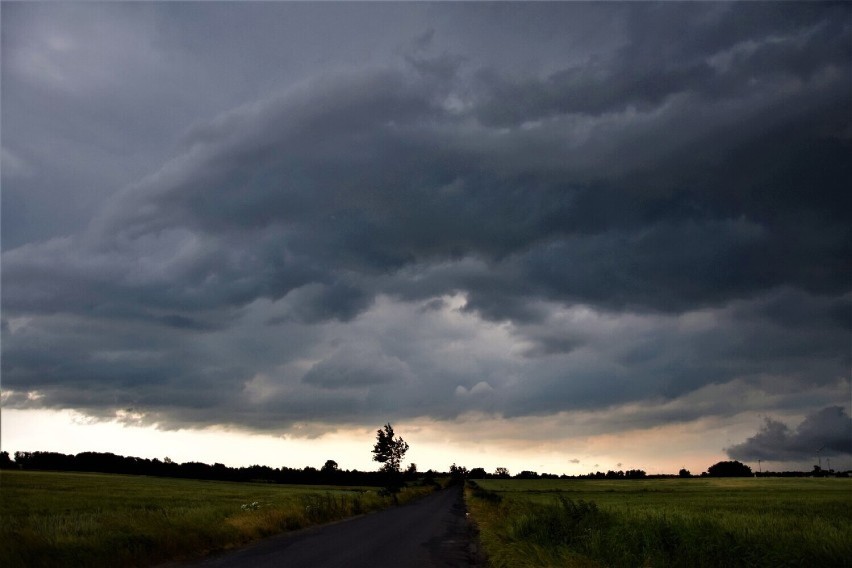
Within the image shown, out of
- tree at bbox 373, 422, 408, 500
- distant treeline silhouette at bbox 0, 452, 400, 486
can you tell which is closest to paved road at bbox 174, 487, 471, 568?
tree at bbox 373, 422, 408, 500

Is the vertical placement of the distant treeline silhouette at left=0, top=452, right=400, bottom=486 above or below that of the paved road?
below

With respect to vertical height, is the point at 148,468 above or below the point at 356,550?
below

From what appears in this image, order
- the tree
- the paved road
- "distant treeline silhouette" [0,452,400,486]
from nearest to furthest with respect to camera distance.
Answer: the paved road → the tree → "distant treeline silhouette" [0,452,400,486]

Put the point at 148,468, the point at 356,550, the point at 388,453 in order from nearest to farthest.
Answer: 1. the point at 356,550
2. the point at 388,453
3. the point at 148,468

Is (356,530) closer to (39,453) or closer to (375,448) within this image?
(375,448)

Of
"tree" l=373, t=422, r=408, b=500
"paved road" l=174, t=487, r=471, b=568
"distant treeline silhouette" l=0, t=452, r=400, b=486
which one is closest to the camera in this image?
"paved road" l=174, t=487, r=471, b=568

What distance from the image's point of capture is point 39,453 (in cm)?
16200

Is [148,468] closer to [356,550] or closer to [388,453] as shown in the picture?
[388,453]

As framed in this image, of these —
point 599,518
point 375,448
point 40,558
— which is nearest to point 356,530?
point 599,518

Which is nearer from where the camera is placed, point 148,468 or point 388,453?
point 388,453

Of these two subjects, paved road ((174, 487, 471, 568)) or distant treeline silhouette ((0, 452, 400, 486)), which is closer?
paved road ((174, 487, 471, 568))

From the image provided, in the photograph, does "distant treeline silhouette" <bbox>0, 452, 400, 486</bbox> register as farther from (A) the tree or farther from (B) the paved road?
(B) the paved road

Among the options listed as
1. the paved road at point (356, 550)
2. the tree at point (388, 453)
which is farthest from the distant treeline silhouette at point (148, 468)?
the paved road at point (356, 550)

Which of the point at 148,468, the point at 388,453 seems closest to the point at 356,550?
the point at 388,453
